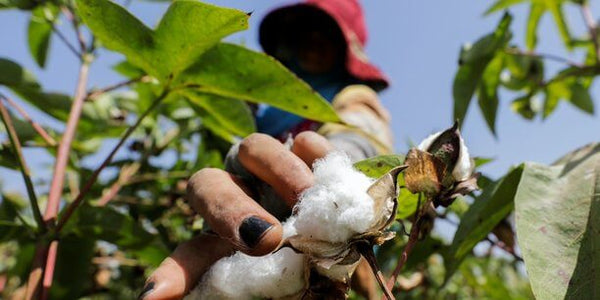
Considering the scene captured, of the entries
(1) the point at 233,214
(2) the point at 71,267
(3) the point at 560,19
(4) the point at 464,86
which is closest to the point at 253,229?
(1) the point at 233,214

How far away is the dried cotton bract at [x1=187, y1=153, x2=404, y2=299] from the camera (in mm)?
336

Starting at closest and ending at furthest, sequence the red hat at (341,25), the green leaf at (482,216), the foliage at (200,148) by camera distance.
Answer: the foliage at (200,148)
the green leaf at (482,216)
the red hat at (341,25)

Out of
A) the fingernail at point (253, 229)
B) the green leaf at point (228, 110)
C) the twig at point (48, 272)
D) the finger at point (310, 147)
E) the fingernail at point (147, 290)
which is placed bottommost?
the twig at point (48, 272)

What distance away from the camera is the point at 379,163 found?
426 millimetres

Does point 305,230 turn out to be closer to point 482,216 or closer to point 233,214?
point 233,214

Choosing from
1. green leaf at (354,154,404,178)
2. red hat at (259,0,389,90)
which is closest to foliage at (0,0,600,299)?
Result: green leaf at (354,154,404,178)

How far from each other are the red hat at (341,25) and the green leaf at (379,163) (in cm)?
70

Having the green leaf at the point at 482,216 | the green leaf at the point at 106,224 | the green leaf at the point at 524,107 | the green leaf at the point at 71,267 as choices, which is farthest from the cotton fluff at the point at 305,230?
the green leaf at the point at 524,107

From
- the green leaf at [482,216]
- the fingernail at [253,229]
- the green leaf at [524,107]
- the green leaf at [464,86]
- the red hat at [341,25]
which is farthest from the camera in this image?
the green leaf at [524,107]

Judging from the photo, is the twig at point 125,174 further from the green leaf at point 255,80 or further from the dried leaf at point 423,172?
the dried leaf at point 423,172

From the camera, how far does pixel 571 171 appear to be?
21.8 inches

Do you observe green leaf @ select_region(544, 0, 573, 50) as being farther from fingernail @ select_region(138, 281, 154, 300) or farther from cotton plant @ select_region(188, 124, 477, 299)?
fingernail @ select_region(138, 281, 154, 300)

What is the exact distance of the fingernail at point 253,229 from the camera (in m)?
0.33

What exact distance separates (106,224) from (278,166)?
0.43 m
